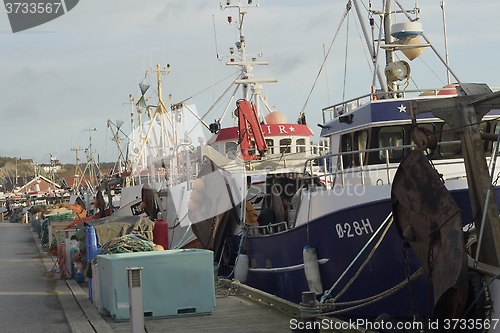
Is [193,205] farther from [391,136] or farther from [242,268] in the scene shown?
[391,136]

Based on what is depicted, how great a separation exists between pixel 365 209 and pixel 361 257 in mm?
787

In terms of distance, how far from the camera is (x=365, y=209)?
7.53 m

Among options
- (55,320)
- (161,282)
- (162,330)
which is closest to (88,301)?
(55,320)

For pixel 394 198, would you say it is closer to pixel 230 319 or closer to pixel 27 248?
pixel 230 319

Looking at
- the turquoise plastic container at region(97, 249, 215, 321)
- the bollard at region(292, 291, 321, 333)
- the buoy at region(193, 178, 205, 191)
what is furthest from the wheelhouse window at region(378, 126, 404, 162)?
the buoy at region(193, 178, 205, 191)

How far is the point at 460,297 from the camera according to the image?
16.0 feet

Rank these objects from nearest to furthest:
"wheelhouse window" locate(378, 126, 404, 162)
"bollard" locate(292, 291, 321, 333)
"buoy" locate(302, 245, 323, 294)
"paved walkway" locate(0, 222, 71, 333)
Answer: "bollard" locate(292, 291, 321, 333) < "paved walkway" locate(0, 222, 71, 333) < "buoy" locate(302, 245, 323, 294) < "wheelhouse window" locate(378, 126, 404, 162)

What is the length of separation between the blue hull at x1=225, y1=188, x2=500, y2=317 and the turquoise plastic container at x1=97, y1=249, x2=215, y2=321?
80.4 inches

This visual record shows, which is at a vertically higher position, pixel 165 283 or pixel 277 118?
pixel 277 118

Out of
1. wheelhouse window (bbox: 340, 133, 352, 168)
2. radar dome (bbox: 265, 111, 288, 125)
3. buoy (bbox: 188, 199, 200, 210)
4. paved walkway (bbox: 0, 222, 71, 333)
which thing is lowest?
paved walkway (bbox: 0, 222, 71, 333)

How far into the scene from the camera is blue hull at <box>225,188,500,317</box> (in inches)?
285

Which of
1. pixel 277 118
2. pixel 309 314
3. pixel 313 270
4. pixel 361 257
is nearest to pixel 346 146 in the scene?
Answer: pixel 313 270

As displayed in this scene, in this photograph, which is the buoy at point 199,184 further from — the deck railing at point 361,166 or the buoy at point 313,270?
the buoy at point 313,270

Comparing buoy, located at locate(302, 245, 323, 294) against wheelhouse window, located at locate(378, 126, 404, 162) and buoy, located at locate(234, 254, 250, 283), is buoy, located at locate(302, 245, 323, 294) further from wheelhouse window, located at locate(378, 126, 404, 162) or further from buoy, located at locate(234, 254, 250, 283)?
buoy, located at locate(234, 254, 250, 283)
